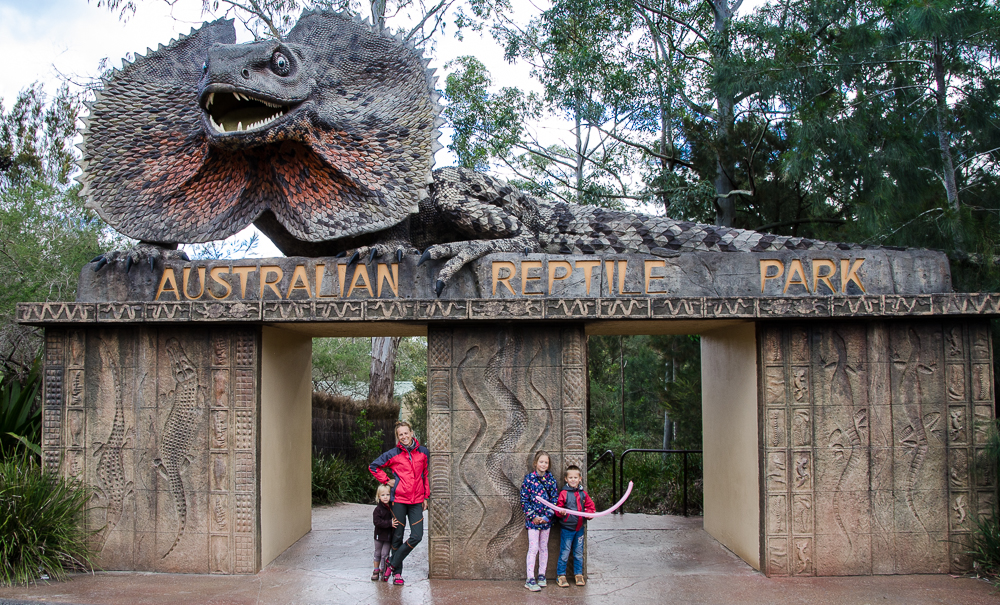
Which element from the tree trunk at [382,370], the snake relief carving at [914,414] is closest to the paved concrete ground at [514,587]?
the snake relief carving at [914,414]

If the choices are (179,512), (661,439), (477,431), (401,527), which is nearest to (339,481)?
(179,512)

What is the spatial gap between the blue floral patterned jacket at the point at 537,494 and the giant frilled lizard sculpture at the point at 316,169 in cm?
166

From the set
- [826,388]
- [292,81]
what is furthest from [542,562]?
[292,81]

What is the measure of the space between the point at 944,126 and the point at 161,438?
25.6 ft

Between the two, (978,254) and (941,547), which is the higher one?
(978,254)

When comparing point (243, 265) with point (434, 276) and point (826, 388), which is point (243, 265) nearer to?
point (434, 276)

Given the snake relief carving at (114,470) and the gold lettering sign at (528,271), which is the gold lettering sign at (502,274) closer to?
the gold lettering sign at (528,271)

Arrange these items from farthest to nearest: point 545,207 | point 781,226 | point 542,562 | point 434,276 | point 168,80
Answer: point 781,226 < point 545,207 < point 168,80 < point 434,276 < point 542,562


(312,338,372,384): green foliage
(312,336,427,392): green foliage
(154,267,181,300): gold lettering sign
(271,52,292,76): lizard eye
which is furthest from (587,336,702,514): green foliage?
(312,338,372,384): green foliage

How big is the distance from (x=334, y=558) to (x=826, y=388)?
14.4 feet

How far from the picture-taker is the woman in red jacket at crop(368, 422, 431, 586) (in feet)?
17.5

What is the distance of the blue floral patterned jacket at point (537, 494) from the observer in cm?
516

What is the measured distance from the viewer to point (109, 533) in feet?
18.2

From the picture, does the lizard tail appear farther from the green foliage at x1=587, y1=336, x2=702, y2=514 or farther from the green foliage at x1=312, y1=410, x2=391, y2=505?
the green foliage at x1=587, y1=336, x2=702, y2=514
